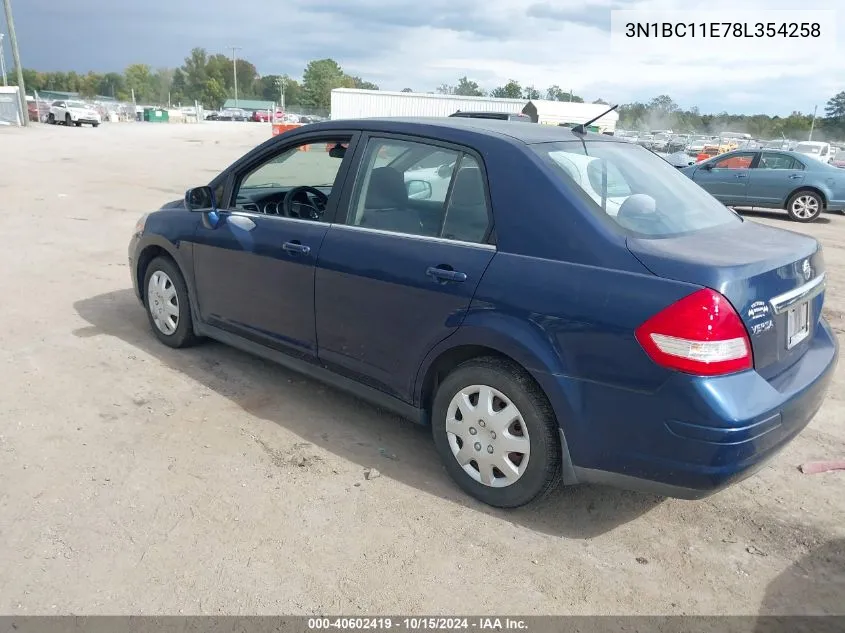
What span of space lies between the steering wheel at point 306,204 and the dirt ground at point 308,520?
1183 millimetres

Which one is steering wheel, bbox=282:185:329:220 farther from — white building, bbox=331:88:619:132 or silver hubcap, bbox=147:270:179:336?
white building, bbox=331:88:619:132

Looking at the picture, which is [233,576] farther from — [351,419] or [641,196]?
[641,196]

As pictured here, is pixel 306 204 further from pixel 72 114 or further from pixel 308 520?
pixel 72 114

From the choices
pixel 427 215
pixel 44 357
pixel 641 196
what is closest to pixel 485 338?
pixel 427 215

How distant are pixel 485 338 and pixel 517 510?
2.82 feet

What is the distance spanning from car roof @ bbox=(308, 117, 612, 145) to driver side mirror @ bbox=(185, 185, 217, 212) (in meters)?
1.13

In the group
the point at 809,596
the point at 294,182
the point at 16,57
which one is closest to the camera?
the point at 809,596

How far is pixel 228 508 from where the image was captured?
316cm

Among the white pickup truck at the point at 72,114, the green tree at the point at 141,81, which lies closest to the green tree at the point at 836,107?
the white pickup truck at the point at 72,114

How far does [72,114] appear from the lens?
4281 cm

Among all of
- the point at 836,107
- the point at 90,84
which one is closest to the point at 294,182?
the point at 836,107

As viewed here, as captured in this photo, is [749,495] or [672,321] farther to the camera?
[749,495]

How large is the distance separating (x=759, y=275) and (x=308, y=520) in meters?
2.18

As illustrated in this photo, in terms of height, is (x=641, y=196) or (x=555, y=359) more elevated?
(x=641, y=196)
